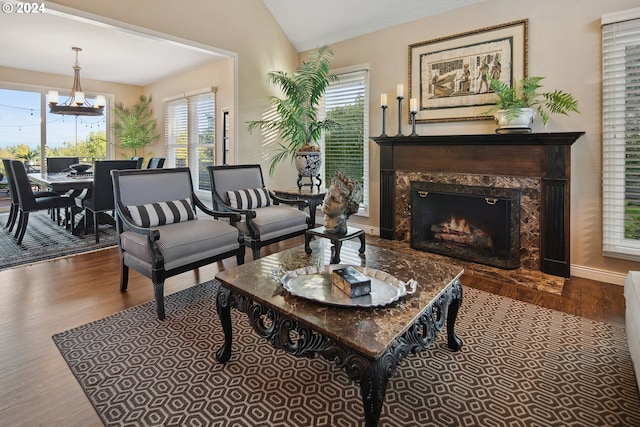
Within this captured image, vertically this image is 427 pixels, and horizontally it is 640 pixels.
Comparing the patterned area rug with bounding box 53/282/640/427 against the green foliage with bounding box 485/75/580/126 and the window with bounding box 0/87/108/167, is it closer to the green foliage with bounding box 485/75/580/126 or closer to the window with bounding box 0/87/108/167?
the green foliage with bounding box 485/75/580/126

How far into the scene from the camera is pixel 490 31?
360 cm

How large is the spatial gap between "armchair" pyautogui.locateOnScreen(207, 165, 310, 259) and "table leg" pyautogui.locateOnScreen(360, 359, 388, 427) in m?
2.27

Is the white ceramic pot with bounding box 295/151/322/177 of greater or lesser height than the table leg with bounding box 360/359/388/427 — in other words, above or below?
above

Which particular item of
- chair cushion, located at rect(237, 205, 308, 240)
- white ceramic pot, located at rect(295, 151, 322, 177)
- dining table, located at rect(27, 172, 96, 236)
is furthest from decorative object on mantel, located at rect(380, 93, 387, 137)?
dining table, located at rect(27, 172, 96, 236)

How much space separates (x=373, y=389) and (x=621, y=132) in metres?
3.15

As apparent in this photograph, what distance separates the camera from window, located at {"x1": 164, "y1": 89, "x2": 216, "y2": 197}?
6574 mm

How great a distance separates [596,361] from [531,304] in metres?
0.79

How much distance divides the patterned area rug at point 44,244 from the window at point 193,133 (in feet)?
6.74

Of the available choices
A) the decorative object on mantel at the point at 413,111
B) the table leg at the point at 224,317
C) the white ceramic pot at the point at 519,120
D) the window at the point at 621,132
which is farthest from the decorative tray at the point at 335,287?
the decorative object on mantel at the point at 413,111

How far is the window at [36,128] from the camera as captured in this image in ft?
22.7

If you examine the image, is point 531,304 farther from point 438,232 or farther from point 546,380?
point 438,232

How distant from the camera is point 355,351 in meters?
1.29

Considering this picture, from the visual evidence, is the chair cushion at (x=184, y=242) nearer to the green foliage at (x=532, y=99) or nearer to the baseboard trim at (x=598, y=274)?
the green foliage at (x=532, y=99)

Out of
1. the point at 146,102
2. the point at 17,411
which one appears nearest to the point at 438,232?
the point at 17,411
